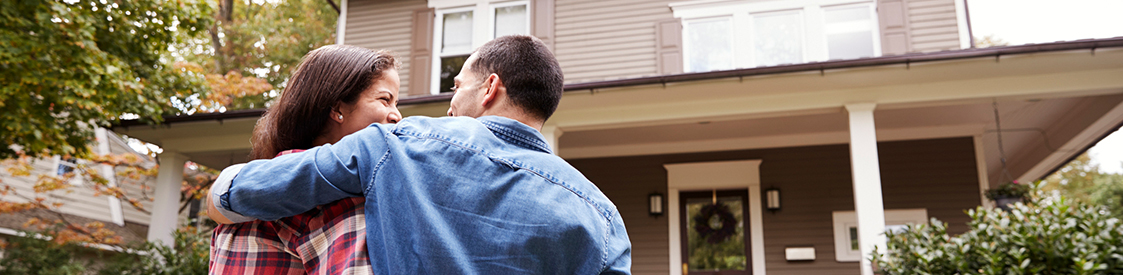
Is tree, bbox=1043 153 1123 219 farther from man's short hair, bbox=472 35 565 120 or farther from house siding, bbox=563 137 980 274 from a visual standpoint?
man's short hair, bbox=472 35 565 120

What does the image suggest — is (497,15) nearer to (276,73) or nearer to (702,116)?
(702,116)

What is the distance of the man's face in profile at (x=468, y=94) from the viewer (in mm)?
1246

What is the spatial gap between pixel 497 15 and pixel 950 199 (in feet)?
18.2

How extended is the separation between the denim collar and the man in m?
0.02

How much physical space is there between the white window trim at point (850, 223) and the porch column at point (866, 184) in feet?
7.05

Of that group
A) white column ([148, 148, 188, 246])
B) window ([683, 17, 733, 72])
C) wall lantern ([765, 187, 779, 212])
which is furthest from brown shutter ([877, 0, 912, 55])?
white column ([148, 148, 188, 246])

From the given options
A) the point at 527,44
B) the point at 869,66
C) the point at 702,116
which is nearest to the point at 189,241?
the point at 702,116

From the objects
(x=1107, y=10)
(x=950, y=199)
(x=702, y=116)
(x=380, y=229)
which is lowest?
(x=380, y=229)

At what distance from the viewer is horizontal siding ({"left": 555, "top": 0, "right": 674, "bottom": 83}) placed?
26.5 ft

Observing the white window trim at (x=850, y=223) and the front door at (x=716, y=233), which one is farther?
the front door at (x=716, y=233)

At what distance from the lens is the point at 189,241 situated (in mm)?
8508

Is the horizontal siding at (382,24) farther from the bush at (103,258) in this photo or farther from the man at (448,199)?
the man at (448,199)

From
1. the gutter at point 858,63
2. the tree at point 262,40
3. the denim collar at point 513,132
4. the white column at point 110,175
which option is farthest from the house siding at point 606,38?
the white column at point 110,175

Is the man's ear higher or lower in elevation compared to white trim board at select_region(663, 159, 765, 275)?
lower
